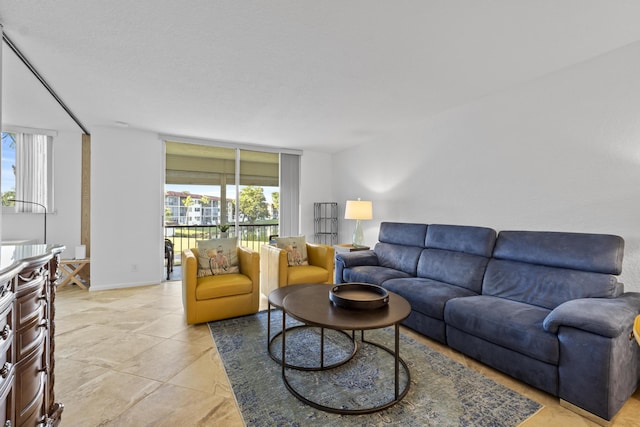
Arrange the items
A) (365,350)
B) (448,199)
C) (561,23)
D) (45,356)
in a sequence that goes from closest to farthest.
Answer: (45,356)
(561,23)
(365,350)
(448,199)

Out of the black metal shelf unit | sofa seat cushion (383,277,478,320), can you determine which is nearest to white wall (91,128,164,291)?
the black metal shelf unit

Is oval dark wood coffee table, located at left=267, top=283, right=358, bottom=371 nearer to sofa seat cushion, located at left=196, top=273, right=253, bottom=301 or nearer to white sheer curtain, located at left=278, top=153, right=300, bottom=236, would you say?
sofa seat cushion, located at left=196, top=273, right=253, bottom=301

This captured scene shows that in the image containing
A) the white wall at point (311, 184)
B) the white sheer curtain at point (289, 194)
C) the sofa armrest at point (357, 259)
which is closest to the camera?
the sofa armrest at point (357, 259)

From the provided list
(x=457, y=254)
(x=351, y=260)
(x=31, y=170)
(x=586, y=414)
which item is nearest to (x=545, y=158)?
(x=457, y=254)

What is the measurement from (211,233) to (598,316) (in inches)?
224

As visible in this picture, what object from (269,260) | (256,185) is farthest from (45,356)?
(256,185)

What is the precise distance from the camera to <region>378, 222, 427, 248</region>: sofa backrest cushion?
12.0 feet

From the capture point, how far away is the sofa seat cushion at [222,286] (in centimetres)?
297

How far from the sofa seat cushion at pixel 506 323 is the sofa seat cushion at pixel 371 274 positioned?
894 millimetres

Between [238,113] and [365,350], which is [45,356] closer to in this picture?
[365,350]

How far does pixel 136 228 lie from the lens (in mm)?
4500

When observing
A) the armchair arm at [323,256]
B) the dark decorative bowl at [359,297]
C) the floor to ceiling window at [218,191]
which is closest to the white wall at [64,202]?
the floor to ceiling window at [218,191]

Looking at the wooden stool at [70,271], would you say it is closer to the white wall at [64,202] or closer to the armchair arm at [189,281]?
the white wall at [64,202]

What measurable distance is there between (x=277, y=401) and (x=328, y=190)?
4.73 metres
